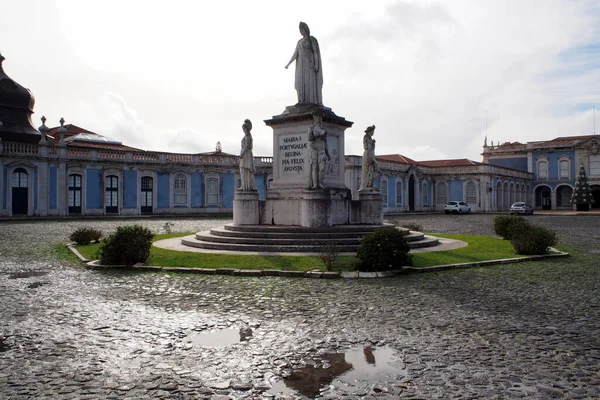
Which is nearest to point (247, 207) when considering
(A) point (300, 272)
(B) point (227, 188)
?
(A) point (300, 272)

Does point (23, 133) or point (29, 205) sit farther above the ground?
point (23, 133)

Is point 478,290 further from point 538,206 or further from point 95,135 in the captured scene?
point 538,206

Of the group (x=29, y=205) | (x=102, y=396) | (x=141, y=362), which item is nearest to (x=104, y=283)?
(x=141, y=362)

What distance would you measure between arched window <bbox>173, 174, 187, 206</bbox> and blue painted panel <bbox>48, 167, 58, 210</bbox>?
8985mm

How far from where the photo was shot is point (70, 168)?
3678cm

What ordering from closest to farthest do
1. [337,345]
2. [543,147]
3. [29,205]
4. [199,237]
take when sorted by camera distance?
[337,345], [199,237], [29,205], [543,147]

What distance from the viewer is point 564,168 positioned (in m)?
62.3

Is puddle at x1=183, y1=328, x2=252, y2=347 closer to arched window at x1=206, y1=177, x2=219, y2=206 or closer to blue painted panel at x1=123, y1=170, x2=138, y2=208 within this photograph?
blue painted panel at x1=123, y1=170, x2=138, y2=208

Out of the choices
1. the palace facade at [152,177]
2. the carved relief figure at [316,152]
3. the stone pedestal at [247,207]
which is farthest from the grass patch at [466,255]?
the palace facade at [152,177]

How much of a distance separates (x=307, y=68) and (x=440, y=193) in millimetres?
42756

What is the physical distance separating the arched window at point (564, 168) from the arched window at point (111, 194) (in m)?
52.1

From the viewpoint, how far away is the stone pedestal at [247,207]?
15133 mm

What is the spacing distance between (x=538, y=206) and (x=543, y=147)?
26.2 ft

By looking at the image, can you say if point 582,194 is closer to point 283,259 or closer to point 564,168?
point 564,168
